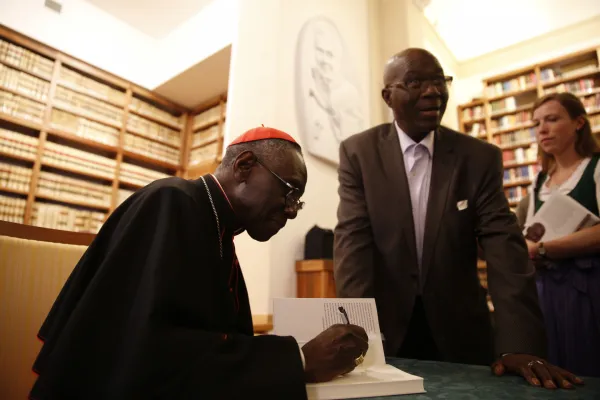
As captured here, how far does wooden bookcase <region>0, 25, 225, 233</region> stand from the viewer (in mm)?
3693

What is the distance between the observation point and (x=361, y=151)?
4.94 ft

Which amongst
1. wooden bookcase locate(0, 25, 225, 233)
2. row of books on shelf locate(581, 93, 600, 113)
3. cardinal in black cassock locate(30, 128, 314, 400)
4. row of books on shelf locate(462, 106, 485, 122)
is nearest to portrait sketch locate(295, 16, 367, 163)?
wooden bookcase locate(0, 25, 225, 233)

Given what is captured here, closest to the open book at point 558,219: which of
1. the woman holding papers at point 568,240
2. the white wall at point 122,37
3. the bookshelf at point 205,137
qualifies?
the woman holding papers at point 568,240

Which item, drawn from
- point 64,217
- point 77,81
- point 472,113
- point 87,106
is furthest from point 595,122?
point 64,217

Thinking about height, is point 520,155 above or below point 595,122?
below

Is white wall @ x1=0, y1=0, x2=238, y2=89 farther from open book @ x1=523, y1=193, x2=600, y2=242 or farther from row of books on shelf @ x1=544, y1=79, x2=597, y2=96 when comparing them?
row of books on shelf @ x1=544, y1=79, x2=597, y2=96

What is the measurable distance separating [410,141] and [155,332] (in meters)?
1.20

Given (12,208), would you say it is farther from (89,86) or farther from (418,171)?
(418,171)

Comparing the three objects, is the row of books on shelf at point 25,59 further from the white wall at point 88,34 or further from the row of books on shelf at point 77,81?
the white wall at point 88,34

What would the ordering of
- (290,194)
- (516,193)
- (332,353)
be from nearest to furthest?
(332,353)
(290,194)
(516,193)

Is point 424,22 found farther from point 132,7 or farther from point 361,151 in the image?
point 361,151

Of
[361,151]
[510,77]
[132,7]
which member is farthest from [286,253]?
[510,77]

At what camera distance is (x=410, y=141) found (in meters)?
1.51

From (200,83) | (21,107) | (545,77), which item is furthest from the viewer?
(545,77)
